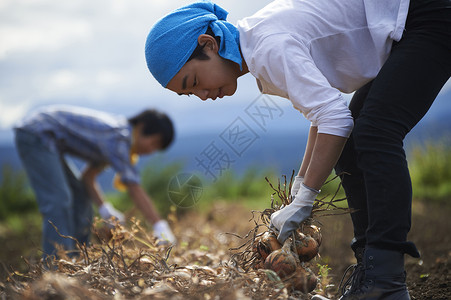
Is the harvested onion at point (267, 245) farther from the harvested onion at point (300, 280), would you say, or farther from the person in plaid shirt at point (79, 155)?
the person in plaid shirt at point (79, 155)

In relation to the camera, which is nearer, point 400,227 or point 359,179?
point 400,227

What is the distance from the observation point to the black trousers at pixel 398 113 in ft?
4.54

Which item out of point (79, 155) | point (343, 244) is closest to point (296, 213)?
point (343, 244)

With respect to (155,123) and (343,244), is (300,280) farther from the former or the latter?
(155,123)

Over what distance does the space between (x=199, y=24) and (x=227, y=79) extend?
10.1 inches

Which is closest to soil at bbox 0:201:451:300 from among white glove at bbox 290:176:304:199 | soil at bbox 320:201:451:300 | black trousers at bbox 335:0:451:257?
soil at bbox 320:201:451:300

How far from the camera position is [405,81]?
4.75 feet

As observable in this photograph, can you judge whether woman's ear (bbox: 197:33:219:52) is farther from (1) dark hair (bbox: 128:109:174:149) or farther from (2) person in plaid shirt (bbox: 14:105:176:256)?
(1) dark hair (bbox: 128:109:174:149)

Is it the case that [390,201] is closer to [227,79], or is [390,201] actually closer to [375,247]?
[375,247]

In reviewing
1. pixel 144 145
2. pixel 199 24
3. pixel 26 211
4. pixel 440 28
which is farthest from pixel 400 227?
pixel 26 211

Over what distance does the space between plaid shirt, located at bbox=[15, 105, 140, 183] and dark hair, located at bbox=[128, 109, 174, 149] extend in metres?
0.21

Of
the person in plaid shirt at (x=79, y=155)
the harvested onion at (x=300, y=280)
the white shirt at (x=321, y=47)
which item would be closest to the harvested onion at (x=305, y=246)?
the harvested onion at (x=300, y=280)

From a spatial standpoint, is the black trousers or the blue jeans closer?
the black trousers

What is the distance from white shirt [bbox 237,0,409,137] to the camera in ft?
4.73
